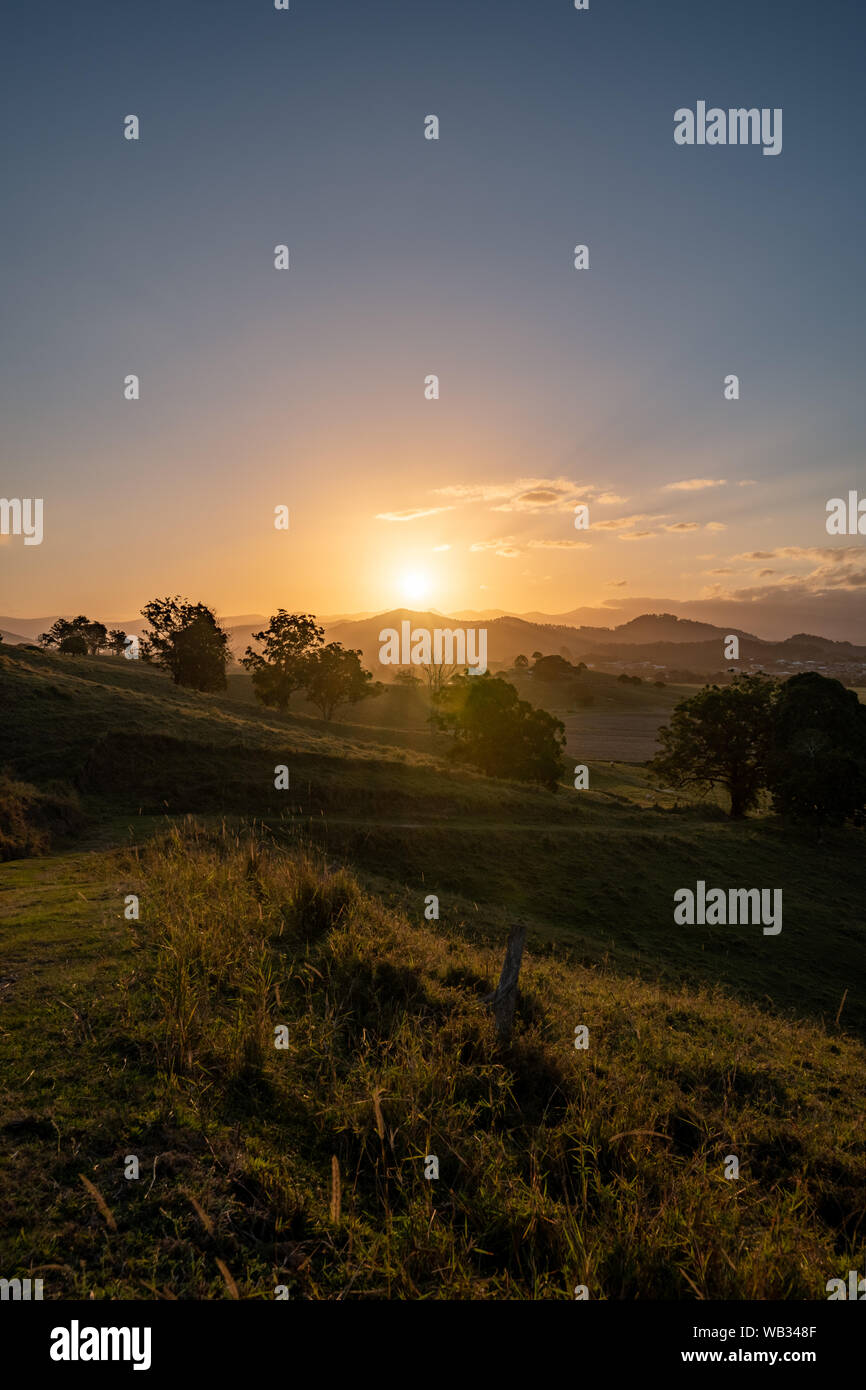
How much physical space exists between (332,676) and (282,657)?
268 inches

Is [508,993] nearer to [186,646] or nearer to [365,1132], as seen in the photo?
[365,1132]

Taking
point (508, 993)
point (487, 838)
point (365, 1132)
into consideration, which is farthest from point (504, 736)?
point (365, 1132)

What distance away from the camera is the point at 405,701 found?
10888 centimetres

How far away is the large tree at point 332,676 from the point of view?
77.1m

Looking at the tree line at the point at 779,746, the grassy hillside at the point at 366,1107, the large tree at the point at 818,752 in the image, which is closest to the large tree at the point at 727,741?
the tree line at the point at 779,746

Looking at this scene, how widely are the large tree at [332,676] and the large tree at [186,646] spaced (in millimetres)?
12344

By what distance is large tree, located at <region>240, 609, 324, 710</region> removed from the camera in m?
75.8

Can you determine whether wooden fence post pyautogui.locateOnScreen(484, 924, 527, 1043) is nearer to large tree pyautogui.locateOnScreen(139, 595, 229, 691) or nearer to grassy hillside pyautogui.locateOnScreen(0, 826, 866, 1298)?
grassy hillside pyautogui.locateOnScreen(0, 826, 866, 1298)

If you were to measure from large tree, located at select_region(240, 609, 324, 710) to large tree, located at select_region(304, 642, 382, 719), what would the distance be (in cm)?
103

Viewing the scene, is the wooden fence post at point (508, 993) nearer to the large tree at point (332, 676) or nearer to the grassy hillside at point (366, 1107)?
the grassy hillside at point (366, 1107)

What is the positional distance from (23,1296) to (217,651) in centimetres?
8025

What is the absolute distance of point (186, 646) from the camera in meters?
76.4

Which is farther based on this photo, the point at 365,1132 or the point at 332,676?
the point at 332,676
